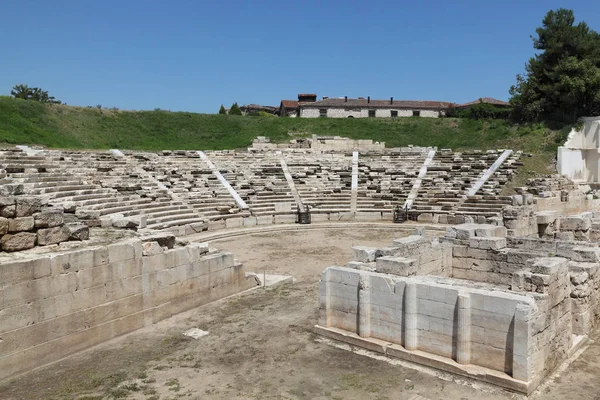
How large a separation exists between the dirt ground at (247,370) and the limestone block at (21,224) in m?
2.53

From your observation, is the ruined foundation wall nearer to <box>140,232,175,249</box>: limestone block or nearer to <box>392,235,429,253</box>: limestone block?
<box>392,235,429,253</box>: limestone block

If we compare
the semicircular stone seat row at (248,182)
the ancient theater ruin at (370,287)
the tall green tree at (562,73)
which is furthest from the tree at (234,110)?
the ancient theater ruin at (370,287)

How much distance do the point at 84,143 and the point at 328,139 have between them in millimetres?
17949

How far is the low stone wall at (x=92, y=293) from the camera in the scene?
788 cm

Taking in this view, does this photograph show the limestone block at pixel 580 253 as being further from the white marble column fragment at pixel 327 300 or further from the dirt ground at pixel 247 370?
the white marble column fragment at pixel 327 300

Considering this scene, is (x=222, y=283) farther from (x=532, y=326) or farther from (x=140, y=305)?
(x=532, y=326)

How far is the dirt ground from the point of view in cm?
689

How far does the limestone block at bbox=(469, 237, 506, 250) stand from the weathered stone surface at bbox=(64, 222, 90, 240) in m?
8.51

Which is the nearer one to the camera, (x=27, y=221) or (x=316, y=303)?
(x=27, y=221)

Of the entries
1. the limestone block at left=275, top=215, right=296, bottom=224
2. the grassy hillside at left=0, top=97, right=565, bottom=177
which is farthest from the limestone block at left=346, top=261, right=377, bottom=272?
the grassy hillside at left=0, top=97, right=565, bottom=177

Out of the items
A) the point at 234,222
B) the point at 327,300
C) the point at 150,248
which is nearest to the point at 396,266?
the point at 327,300

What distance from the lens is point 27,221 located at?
8.89 meters

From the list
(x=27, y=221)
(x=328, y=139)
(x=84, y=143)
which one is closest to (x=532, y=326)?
(x=27, y=221)

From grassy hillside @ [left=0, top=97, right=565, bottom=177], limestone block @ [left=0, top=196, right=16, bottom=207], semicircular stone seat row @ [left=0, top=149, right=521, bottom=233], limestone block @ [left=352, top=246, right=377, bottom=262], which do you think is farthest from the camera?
grassy hillside @ [left=0, top=97, right=565, bottom=177]
